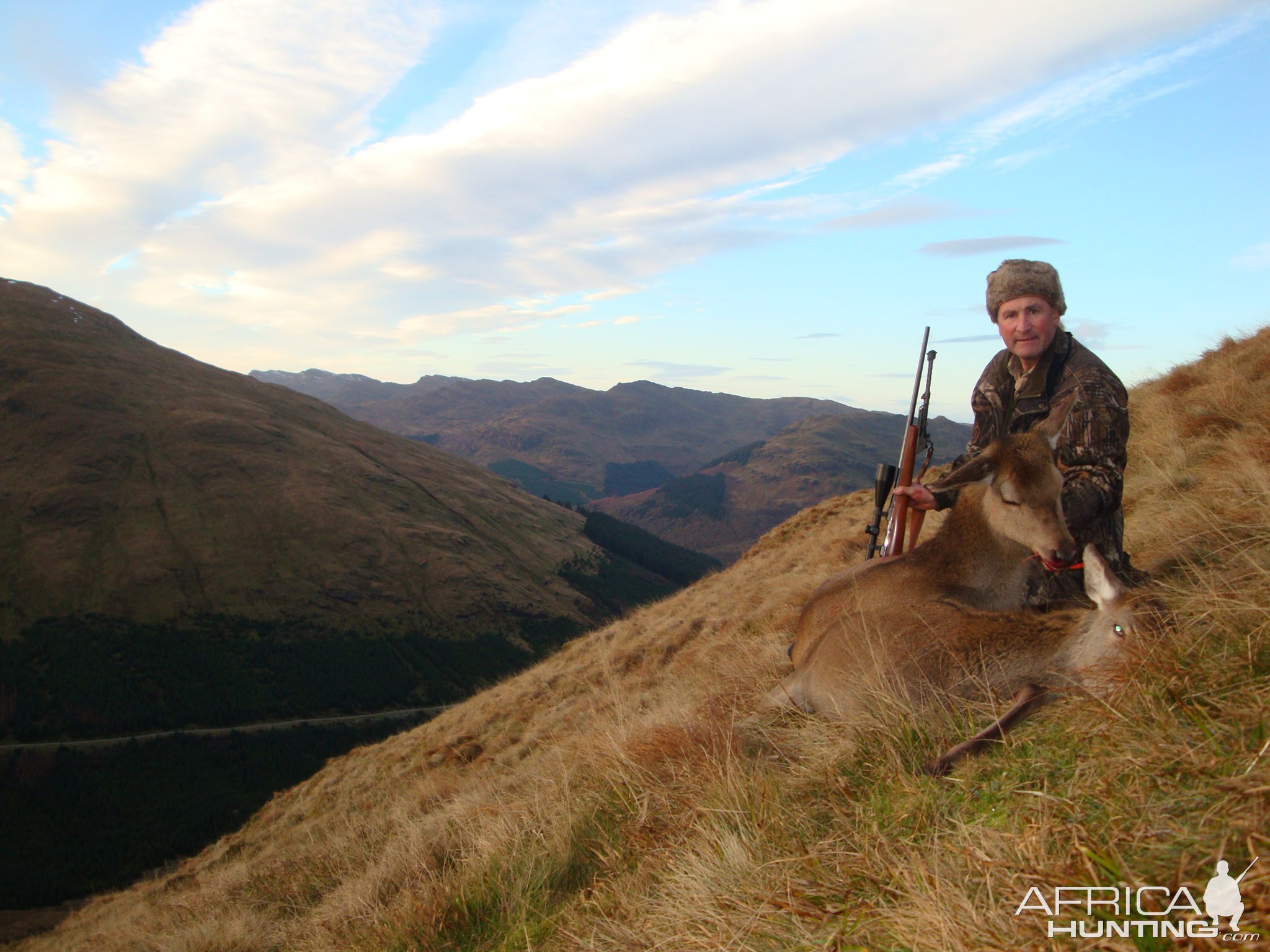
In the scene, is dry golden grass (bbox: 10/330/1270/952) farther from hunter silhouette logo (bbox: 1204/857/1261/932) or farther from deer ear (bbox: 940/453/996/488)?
deer ear (bbox: 940/453/996/488)

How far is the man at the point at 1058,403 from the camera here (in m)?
4.95

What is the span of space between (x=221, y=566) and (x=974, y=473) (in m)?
150

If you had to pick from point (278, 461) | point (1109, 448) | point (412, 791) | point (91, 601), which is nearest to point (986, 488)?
point (1109, 448)

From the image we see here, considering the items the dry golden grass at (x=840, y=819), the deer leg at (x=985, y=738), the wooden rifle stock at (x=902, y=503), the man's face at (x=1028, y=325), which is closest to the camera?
the dry golden grass at (x=840, y=819)

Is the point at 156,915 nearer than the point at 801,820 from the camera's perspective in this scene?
No

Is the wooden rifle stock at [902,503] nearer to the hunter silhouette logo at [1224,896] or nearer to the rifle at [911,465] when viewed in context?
the rifle at [911,465]

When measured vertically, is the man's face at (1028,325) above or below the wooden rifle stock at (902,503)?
above

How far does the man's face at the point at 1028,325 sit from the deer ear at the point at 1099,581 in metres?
2.11

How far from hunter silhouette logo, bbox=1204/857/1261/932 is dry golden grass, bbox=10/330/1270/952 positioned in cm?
4

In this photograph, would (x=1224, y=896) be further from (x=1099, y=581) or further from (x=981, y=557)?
(x=981, y=557)

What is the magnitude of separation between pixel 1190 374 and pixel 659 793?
16.0 meters

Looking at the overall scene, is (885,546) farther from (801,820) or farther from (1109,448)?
(801,820)

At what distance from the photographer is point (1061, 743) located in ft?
10.7
